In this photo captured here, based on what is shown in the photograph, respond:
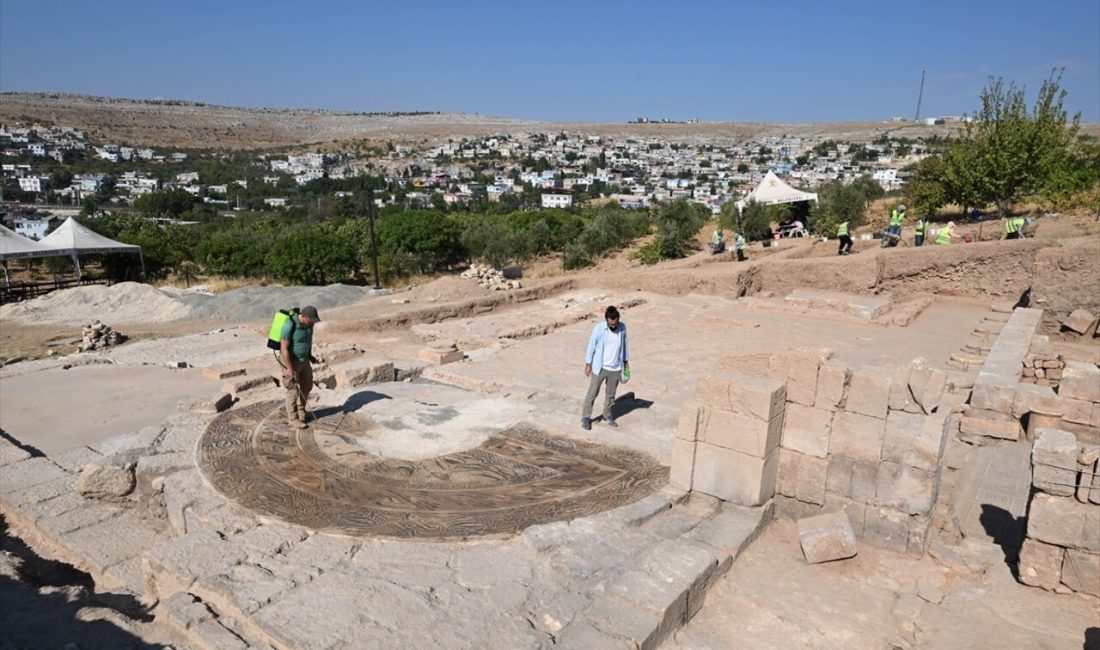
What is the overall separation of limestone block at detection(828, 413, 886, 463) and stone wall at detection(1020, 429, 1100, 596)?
3.42 ft

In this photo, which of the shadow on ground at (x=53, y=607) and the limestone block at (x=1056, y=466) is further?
the limestone block at (x=1056, y=466)

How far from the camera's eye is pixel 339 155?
13862 cm

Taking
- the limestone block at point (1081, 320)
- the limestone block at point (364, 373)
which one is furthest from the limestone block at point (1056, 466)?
the limestone block at point (1081, 320)

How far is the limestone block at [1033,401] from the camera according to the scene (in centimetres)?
856

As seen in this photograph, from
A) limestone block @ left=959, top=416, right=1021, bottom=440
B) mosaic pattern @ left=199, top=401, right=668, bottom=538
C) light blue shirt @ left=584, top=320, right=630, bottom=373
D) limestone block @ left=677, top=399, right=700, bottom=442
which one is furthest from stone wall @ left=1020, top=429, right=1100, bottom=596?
limestone block @ left=959, top=416, right=1021, bottom=440

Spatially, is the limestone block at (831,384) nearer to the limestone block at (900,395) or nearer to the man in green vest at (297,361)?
the limestone block at (900,395)

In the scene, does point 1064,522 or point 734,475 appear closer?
point 1064,522

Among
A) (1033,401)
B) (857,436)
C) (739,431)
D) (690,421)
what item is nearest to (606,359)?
(690,421)

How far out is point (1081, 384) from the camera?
859 centimetres

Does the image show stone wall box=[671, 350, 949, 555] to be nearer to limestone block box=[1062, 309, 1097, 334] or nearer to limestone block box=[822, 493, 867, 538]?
limestone block box=[822, 493, 867, 538]

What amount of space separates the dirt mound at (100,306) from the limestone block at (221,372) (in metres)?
11.3

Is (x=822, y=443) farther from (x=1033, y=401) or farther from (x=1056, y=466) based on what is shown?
(x=1033, y=401)

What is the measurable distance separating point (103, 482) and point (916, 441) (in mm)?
7393

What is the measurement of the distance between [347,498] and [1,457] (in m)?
4.47
